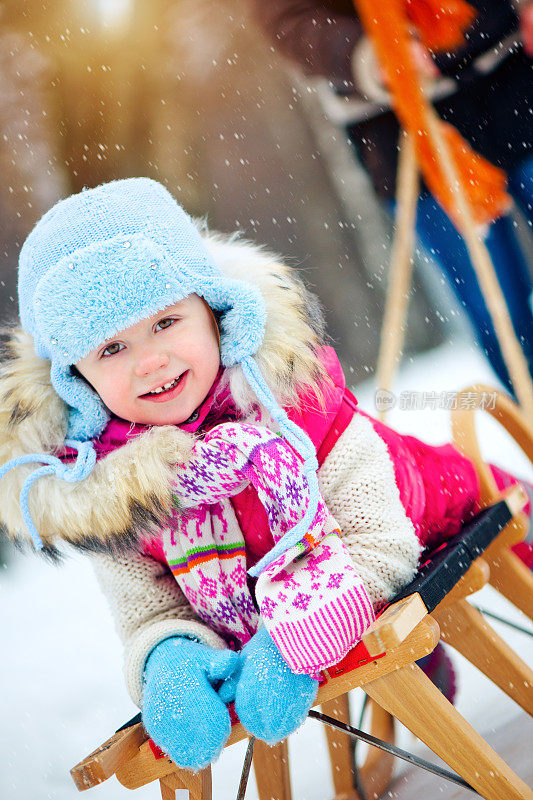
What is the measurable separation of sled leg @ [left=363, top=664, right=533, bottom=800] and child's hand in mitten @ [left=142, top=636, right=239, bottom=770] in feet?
0.52

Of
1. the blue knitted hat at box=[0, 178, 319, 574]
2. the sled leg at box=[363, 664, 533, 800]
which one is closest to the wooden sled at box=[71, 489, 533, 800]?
the sled leg at box=[363, 664, 533, 800]

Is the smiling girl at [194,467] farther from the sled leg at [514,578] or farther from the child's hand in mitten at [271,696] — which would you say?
the sled leg at [514,578]

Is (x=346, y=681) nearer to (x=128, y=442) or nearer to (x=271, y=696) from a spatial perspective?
(x=271, y=696)

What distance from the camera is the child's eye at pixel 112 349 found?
0.83m

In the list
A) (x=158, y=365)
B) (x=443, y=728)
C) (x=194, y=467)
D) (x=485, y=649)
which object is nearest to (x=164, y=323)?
(x=158, y=365)

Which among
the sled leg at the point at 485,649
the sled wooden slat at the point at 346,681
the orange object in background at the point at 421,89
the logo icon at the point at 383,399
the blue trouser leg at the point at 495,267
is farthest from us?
the logo icon at the point at 383,399

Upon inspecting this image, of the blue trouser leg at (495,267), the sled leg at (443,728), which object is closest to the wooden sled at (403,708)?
the sled leg at (443,728)

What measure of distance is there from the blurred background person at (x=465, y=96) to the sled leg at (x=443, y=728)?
49.4 inches

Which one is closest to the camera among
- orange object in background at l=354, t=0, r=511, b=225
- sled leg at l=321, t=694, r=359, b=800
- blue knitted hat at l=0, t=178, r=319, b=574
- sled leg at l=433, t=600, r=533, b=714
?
blue knitted hat at l=0, t=178, r=319, b=574

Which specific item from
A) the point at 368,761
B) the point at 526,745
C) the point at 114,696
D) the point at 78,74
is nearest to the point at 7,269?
the point at 78,74

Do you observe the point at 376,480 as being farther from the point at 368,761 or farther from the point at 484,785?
the point at 368,761

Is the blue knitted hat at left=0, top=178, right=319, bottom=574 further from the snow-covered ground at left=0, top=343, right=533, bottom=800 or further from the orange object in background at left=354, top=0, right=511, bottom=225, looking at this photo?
the orange object in background at left=354, top=0, right=511, bottom=225

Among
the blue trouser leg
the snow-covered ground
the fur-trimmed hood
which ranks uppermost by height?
the blue trouser leg

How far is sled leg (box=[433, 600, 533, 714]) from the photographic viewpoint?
1021mm
